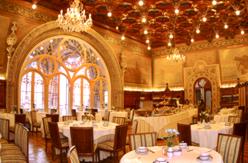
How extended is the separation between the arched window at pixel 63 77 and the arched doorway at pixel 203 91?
5923 millimetres

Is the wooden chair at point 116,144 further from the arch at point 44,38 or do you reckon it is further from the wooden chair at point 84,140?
the arch at point 44,38

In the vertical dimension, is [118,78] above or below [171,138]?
above

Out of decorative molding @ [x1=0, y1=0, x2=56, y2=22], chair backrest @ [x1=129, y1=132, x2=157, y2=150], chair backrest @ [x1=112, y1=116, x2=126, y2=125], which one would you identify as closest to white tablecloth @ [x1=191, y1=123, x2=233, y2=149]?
chair backrest @ [x1=129, y1=132, x2=157, y2=150]

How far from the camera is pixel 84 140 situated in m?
5.02

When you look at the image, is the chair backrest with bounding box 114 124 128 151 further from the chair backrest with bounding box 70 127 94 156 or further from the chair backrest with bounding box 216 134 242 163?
the chair backrest with bounding box 216 134 242 163

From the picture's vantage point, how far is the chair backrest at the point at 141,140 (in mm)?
3980

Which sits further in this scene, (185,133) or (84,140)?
(185,133)

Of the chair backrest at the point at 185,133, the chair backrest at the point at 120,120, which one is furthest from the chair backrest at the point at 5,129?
the chair backrest at the point at 185,133

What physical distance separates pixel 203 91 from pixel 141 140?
13.7m

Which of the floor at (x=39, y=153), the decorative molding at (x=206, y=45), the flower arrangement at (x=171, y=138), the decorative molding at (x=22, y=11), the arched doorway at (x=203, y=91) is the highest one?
the decorative molding at (x=22, y=11)

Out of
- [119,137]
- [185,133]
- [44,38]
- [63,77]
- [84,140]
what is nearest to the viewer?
[84,140]

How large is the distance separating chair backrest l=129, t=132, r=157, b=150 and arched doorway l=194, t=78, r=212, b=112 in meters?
13.1

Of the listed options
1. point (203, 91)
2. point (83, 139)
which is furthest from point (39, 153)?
point (203, 91)

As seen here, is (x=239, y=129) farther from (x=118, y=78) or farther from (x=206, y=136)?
(x=118, y=78)
